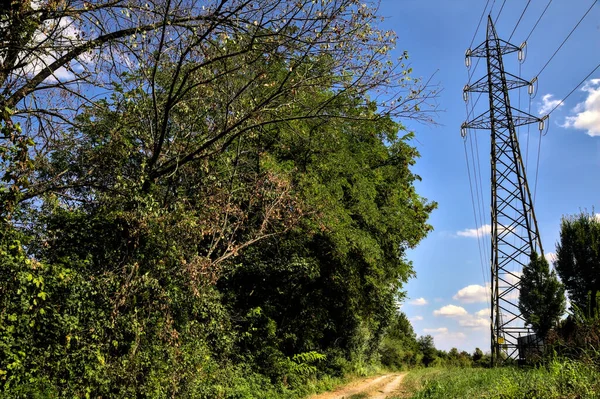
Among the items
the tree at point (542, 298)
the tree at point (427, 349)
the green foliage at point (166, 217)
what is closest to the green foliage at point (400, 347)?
the tree at point (427, 349)

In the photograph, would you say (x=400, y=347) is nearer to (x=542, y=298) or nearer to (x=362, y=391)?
(x=542, y=298)

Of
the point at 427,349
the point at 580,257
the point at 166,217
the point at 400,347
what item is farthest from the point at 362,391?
the point at 427,349

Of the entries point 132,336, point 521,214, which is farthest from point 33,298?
point 521,214

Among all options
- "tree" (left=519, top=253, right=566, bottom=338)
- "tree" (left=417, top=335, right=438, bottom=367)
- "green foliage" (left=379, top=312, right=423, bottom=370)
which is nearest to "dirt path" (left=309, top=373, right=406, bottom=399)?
"tree" (left=519, top=253, right=566, bottom=338)

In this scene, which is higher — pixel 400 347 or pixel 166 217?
pixel 166 217

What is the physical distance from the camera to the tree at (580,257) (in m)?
24.8

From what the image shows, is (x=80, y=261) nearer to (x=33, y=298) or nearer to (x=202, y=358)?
(x=33, y=298)

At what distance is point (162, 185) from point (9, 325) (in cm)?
470

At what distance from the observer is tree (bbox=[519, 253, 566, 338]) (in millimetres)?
20641

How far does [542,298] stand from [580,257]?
690 centimetres

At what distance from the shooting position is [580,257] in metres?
25.6

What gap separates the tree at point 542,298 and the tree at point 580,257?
4.79 metres

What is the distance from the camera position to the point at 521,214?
75.5 feet

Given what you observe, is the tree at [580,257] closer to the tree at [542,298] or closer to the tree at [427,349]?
the tree at [542,298]
